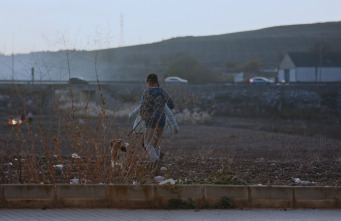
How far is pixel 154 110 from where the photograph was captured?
339 inches

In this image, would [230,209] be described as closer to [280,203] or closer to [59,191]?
[280,203]

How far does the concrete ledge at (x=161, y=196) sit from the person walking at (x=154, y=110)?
175 cm

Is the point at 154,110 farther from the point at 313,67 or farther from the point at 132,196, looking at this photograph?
the point at 313,67

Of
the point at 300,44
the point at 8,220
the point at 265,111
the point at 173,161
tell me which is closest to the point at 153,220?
the point at 8,220

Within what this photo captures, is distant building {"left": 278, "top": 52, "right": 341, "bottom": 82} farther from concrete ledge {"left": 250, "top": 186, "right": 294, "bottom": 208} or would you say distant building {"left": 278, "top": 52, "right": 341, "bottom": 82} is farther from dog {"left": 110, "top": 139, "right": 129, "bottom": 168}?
concrete ledge {"left": 250, "top": 186, "right": 294, "bottom": 208}

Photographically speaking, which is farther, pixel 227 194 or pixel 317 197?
pixel 317 197

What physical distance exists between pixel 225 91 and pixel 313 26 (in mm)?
119269

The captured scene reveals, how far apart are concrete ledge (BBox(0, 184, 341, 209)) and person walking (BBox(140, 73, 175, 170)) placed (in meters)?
1.75

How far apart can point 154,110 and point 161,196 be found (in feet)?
7.35

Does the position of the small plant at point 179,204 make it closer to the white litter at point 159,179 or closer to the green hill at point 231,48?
the white litter at point 159,179

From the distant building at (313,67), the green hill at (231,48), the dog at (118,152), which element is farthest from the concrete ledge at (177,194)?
the green hill at (231,48)

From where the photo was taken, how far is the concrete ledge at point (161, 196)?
655 cm

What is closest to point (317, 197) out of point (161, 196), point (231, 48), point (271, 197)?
point (271, 197)

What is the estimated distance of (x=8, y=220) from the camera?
5887 millimetres
